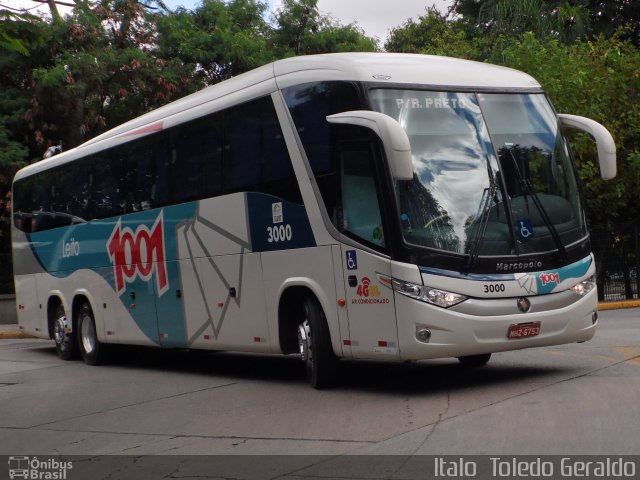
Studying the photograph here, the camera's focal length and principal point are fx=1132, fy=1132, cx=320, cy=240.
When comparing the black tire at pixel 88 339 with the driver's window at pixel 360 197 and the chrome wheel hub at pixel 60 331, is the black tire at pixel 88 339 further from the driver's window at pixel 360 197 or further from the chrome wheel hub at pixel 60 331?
the driver's window at pixel 360 197

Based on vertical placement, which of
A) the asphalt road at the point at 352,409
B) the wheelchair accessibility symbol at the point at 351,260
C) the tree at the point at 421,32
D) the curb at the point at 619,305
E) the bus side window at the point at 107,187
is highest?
the tree at the point at 421,32

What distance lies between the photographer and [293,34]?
37750mm

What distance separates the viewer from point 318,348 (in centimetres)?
1189

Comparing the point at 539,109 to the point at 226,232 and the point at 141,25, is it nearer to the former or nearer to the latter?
the point at 226,232

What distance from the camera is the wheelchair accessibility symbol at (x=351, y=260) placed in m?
11.3

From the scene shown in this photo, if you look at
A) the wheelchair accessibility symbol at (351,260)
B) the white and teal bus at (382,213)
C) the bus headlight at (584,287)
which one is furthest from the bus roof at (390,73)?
the bus headlight at (584,287)

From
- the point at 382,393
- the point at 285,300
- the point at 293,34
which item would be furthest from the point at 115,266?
the point at 293,34

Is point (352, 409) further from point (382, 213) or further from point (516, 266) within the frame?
point (516, 266)

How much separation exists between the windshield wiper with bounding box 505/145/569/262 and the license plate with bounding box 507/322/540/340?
0.82 meters

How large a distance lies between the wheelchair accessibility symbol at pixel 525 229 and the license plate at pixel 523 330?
2.86ft

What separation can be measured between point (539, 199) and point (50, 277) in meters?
10.9

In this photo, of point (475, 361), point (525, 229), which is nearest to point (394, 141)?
point (525, 229)

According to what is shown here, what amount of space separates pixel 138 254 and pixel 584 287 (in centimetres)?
714

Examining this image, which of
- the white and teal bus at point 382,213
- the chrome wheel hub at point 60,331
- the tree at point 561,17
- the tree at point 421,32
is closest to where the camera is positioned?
the white and teal bus at point 382,213
